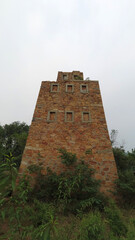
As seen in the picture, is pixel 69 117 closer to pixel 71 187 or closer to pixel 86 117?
pixel 86 117

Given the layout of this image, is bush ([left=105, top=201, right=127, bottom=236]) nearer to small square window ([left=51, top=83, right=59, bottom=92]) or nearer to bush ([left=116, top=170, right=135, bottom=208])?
bush ([left=116, top=170, right=135, bottom=208])

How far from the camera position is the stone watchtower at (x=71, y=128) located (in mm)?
6781

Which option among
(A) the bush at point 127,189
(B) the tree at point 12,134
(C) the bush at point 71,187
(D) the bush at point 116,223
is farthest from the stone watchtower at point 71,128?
(B) the tree at point 12,134

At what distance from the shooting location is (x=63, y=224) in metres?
4.11

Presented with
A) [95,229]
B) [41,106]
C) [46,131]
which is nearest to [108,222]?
[95,229]

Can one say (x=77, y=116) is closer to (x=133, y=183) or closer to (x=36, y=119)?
(x=36, y=119)

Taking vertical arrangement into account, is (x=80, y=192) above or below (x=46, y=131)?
below

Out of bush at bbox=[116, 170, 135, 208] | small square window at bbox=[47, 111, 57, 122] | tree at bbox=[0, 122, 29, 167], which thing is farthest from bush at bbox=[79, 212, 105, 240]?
tree at bbox=[0, 122, 29, 167]

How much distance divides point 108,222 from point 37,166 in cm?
391

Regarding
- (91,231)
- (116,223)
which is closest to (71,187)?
(116,223)

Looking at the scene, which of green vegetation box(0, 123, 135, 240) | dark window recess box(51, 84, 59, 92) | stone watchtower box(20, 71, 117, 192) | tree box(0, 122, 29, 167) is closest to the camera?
green vegetation box(0, 123, 135, 240)

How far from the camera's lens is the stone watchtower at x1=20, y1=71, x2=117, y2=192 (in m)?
6.78

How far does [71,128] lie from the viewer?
766 cm

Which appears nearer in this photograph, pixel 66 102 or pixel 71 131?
pixel 71 131
